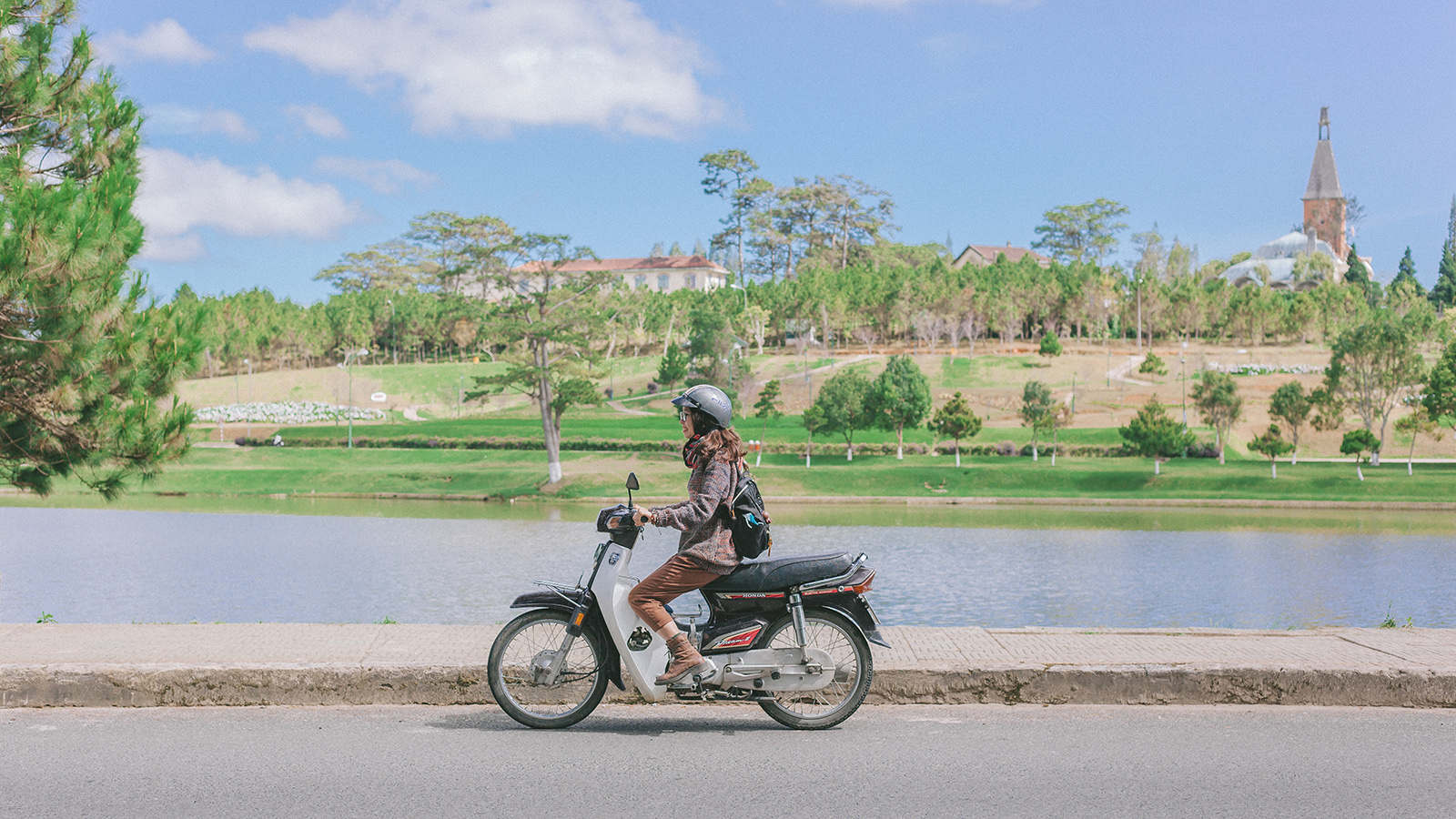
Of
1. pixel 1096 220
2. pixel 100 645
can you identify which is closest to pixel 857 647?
pixel 100 645

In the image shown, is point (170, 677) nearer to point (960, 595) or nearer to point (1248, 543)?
point (960, 595)

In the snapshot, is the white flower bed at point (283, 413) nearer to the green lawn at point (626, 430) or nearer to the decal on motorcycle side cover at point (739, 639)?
Result: the green lawn at point (626, 430)

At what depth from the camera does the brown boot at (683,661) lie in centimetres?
652

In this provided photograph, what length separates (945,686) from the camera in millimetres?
7094

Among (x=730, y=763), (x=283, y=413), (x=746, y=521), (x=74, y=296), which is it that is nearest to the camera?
(x=730, y=763)

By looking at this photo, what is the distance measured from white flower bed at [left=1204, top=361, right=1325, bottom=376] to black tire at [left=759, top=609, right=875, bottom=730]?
74.3 meters

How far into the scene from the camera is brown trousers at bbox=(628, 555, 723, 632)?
6.49 meters

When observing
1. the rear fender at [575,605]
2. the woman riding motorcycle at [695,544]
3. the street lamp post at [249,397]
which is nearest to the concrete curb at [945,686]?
the rear fender at [575,605]

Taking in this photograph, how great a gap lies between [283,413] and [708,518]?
80.5m

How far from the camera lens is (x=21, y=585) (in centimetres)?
1966

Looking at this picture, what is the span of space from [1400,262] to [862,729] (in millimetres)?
152262

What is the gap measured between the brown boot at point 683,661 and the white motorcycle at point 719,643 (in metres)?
0.06

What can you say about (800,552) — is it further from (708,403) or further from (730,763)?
(730,763)

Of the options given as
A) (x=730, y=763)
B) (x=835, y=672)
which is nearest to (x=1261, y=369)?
(x=835, y=672)
